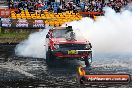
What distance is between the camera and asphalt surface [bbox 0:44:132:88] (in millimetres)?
13648

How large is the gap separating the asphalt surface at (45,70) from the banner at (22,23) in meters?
6.94

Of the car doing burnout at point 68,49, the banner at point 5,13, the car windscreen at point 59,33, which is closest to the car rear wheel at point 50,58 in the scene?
the car doing burnout at point 68,49

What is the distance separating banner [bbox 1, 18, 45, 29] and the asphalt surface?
22.8 ft

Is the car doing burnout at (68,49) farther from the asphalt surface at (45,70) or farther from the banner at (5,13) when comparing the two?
the banner at (5,13)

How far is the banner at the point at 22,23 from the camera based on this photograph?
27953mm

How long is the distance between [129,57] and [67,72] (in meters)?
5.23

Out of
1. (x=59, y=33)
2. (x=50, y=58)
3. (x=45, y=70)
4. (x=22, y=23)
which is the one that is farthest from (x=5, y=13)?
(x=45, y=70)

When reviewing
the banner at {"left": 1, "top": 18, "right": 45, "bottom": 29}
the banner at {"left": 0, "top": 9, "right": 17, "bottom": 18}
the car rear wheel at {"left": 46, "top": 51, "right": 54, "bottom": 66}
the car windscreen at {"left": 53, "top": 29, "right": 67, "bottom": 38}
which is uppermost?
the car windscreen at {"left": 53, "top": 29, "right": 67, "bottom": 38}

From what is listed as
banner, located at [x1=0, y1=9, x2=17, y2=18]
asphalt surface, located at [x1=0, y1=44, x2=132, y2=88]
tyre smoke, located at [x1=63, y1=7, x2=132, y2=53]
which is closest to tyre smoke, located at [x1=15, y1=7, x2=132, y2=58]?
tyre smoke, located at [x1=63, y1=7, x2=132, y2=53]

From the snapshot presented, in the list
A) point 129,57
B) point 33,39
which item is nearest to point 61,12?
point 33,39

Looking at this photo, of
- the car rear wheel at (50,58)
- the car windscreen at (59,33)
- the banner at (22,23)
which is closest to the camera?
the car rear wheel at (50,58)

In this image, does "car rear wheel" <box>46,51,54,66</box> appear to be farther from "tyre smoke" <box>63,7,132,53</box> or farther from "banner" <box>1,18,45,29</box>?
"banner" <box>1,18,45,29</box>

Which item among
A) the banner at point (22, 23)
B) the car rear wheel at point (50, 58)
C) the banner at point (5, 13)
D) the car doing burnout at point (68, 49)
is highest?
the car doing burnout at point (68, 49)

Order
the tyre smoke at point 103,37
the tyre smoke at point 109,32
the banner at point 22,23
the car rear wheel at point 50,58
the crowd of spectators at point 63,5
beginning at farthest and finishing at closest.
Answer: the crowd of spectators at point 63,5 < the banner at point 22,23 < the tyre smoke at point 109,32 < the tyre smoke at point 103,37 < the car rear wheel at point 50,58
